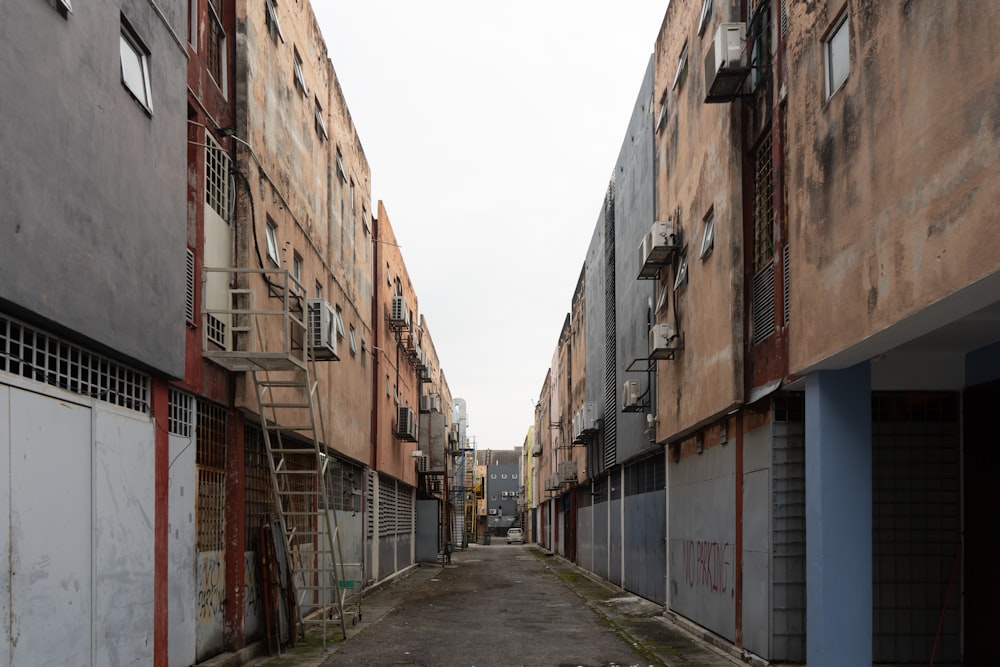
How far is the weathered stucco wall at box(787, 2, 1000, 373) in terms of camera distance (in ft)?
21.2

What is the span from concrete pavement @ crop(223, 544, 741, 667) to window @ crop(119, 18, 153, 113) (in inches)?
272

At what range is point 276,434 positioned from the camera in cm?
1473

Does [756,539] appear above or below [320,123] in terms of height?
below

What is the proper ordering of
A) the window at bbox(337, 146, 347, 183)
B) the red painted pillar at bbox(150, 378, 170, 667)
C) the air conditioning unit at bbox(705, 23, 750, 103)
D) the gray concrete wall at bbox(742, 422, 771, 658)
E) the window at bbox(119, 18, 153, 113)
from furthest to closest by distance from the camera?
the window at bbox(337, 146, 347, 183) → the air conditioning unit at bbox(705, 23, 750, 103) → the gray concrete wall at bbox(742, 422, 771, 658) → the red painted pillar at bbox(150, 378, 170, 667) → the window at bbox(119, 18, 153, 113)

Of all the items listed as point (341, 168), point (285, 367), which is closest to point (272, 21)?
point (285, 367)

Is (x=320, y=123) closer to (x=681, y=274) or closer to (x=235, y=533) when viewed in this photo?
(x=681, y=274)

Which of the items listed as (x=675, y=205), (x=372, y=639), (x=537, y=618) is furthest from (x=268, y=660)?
(x=675, y=205)

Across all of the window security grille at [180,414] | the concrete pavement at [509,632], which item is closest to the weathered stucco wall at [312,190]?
the window security grille at [180,414]

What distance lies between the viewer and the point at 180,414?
10711 mm

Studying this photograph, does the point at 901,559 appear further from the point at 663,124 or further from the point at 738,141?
the point at 663,124

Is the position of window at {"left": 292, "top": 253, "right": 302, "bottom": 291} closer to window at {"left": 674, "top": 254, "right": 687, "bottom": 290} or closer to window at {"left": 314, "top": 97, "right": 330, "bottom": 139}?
window at {"left": 314, "top": 97, "right": 330, "bottom": 139}

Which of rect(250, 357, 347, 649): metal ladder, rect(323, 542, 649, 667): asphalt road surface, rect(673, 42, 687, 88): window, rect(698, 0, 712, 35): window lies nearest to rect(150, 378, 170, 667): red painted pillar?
rect(250, 357, 347, 649): metal ladder

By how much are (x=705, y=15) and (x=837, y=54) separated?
555 centimetres

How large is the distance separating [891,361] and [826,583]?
2.75 metres
